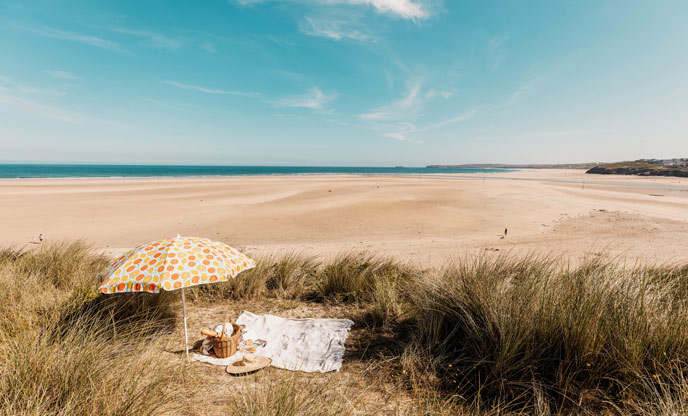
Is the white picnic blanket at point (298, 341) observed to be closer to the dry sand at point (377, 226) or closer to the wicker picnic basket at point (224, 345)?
the wicker picnic basket at point (224, 345)

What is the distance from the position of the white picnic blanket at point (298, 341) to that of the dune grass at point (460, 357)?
425 mm

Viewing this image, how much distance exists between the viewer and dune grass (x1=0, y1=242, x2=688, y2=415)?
91.1 inches

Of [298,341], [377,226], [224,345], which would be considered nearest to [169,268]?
[224,345]

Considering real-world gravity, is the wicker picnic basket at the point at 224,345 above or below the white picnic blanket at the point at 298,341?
above

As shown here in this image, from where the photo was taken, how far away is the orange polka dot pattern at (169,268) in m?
3.10

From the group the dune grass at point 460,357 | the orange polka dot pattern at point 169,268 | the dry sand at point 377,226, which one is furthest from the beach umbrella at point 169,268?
the dry sand at point 377,226

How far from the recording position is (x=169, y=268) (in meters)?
3.21

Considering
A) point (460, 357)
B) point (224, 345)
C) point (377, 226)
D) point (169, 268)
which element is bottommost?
point (377, 226)

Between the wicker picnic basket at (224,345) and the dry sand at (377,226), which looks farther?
the dry sand at (377,226)

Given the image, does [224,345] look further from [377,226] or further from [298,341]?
[377,226]

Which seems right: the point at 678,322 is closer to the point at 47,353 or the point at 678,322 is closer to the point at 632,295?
the point at 632,295

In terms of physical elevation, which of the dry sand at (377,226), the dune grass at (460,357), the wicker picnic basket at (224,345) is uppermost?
the dune grass at (460,357)

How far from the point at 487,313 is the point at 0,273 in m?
7.33

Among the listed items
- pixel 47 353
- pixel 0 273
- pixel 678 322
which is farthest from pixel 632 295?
pixel 0 273
